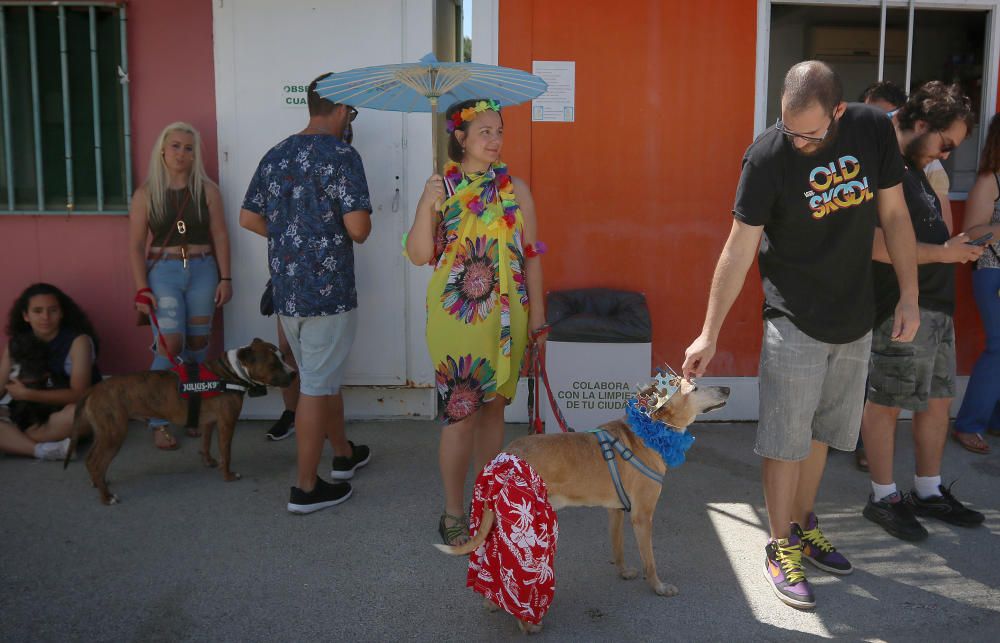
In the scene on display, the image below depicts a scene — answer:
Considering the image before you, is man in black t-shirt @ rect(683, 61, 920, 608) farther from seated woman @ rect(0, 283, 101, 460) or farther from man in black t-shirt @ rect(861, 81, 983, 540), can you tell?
seated woman @ rect(0, 283, 101, 460)

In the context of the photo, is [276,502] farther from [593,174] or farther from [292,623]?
[593,174]

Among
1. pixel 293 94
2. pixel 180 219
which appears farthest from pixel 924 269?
pixel 180 219

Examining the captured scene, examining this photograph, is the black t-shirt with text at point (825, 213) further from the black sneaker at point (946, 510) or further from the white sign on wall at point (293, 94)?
the white sign on wall at point (293, 94)

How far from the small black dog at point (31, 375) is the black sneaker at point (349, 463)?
6.10 ft

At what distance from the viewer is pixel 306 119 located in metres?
5.52

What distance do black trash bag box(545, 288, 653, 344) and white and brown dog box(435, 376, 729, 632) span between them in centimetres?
182

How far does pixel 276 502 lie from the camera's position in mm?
4438

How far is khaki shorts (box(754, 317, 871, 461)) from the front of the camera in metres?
3.38

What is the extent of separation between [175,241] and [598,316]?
2.66 metres

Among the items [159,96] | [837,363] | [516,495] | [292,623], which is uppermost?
[159,96]

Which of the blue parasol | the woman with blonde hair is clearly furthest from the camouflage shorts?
the woman with blonde hair

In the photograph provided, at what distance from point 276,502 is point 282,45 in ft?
9.55

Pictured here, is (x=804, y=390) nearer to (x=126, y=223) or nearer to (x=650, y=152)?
(x=650, y=152)

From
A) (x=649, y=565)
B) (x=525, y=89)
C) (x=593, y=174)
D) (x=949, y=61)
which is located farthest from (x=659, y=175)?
(x=649, y=565)
